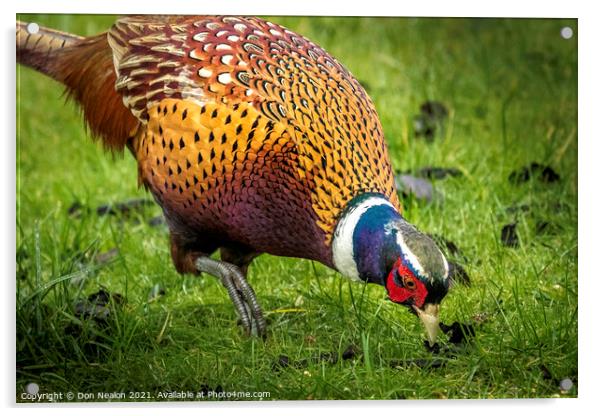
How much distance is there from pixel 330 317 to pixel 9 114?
106 cm

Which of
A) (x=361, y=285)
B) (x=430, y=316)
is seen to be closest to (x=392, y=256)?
(x=430, y=316)

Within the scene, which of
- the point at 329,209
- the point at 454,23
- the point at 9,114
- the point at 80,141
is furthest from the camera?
the point at 80,141

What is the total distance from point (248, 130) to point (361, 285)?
55cm

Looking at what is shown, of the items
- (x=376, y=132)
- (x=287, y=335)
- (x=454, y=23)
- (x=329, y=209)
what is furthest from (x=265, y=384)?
(x=454, y=23)

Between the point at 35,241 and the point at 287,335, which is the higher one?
the point at 35,241

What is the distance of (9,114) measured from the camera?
10.5ft

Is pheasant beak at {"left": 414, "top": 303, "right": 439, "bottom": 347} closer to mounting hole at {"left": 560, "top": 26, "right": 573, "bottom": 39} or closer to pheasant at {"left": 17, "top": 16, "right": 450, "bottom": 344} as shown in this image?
pheasant at {"left": 17, "top": 16, "right": 450, "bottom": 344}

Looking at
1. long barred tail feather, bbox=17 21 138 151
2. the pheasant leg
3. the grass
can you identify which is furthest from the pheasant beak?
long barred tail feather, bbox=17 21 138 151

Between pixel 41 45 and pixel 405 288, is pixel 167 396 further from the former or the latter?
pixel 41 45

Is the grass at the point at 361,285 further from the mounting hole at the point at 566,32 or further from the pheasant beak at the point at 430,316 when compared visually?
the pheasant beak at the point at 430,316

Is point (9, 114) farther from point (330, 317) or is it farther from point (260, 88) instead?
point (330, 317)

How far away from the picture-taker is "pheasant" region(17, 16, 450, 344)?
9.50 ft

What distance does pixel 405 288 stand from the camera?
9.36ft

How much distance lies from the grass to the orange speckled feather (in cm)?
28
